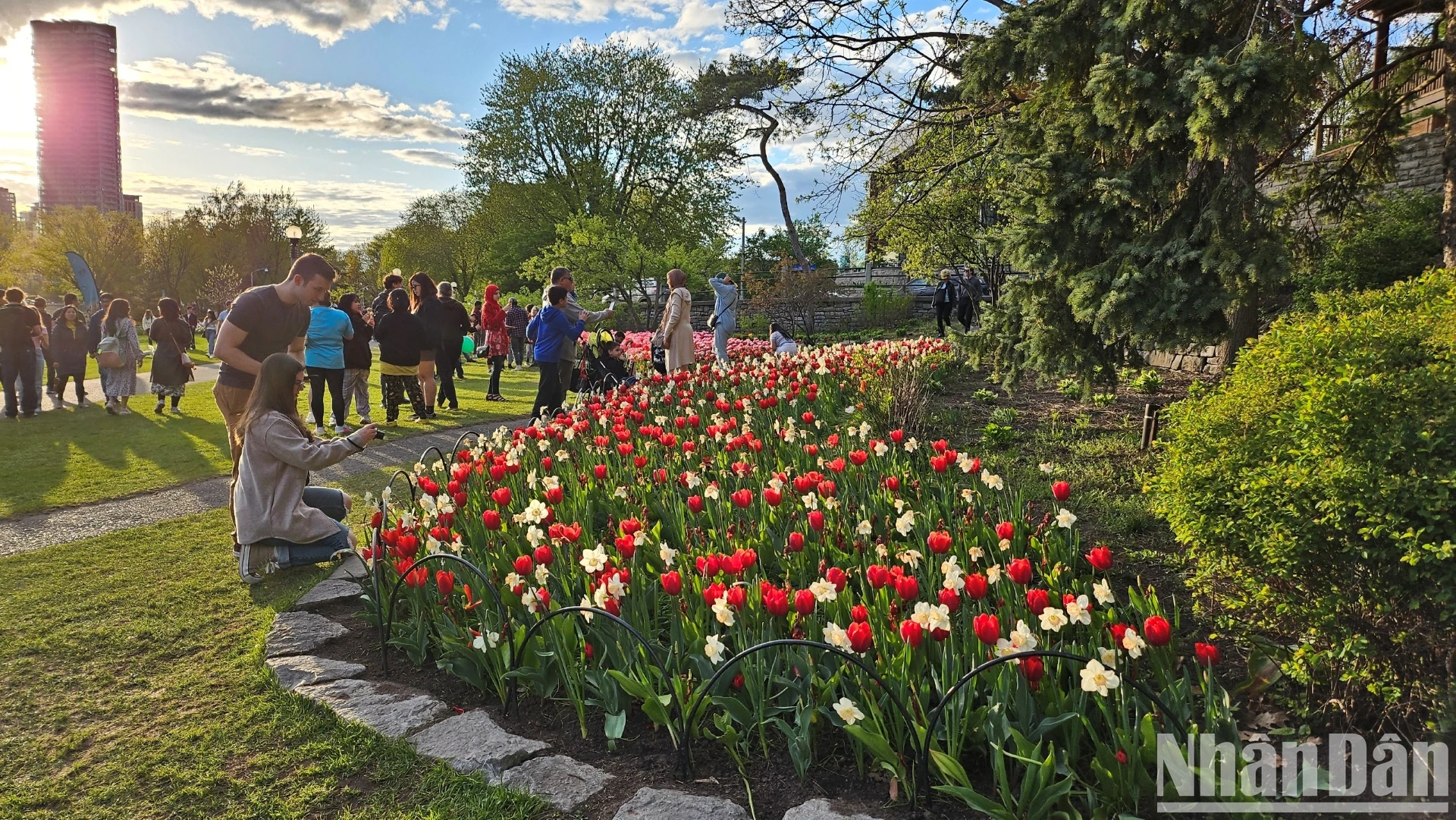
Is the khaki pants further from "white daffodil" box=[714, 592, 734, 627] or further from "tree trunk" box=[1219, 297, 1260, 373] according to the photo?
"tree trunk" box=[1219, 297, 1260, 373]

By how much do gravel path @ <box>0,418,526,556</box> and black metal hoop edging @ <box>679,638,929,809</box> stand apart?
5.51m

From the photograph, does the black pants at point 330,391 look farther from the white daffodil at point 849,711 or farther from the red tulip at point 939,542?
the white daffodil at point 849,711

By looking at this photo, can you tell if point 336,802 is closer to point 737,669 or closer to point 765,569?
point 737,669

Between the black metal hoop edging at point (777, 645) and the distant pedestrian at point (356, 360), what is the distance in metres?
8.60

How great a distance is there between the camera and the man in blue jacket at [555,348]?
347 inches

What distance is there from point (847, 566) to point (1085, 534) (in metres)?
1.73

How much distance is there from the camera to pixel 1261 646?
2820mm

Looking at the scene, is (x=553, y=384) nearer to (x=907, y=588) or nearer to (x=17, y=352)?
(x=907, y=588)

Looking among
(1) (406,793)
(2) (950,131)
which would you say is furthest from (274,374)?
(2) (950,131)

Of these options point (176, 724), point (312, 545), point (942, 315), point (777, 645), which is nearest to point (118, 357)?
point (312, 545)

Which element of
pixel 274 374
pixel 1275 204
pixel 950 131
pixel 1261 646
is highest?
pixel 950 131

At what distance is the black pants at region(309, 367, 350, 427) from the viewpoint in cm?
926

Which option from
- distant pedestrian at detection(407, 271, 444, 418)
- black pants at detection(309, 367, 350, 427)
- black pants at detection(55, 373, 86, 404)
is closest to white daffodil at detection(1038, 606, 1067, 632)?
black pants at detection(309, 367, 350, 427)

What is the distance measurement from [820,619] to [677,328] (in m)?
7.57
